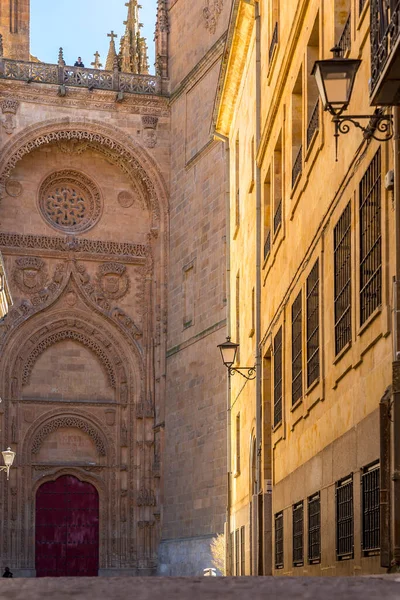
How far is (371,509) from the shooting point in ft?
29.4

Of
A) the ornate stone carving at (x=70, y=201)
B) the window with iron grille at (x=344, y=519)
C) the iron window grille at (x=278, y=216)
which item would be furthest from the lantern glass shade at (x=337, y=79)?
the ornate stone carving at (x=70, y=201)

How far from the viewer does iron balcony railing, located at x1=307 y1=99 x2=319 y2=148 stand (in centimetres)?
1286

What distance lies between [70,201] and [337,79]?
97.0 feet

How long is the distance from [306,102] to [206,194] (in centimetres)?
2101

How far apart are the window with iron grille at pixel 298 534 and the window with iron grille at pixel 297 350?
3.75 ft

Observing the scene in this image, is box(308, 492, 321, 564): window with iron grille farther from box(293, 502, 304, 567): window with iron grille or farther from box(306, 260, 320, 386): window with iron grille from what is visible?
box(306, 260, 320, 386): window with iron grille

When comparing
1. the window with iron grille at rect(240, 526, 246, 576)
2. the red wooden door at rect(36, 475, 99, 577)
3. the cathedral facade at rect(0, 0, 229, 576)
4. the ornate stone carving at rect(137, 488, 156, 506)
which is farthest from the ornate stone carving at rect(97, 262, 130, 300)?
the window with iron grille at rect(240, 526, 246, 576)

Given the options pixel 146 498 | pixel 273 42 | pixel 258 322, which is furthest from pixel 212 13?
pixel 273 42

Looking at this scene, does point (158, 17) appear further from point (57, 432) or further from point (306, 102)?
point (306, 102)

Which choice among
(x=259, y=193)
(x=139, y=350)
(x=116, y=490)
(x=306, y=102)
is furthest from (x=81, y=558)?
(x=306, y=102)

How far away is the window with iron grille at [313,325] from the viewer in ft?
41.0

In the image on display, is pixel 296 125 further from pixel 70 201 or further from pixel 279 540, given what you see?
pixel 70 201

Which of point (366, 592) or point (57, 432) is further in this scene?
point (57, 432)

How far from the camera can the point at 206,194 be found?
34.7 meters
